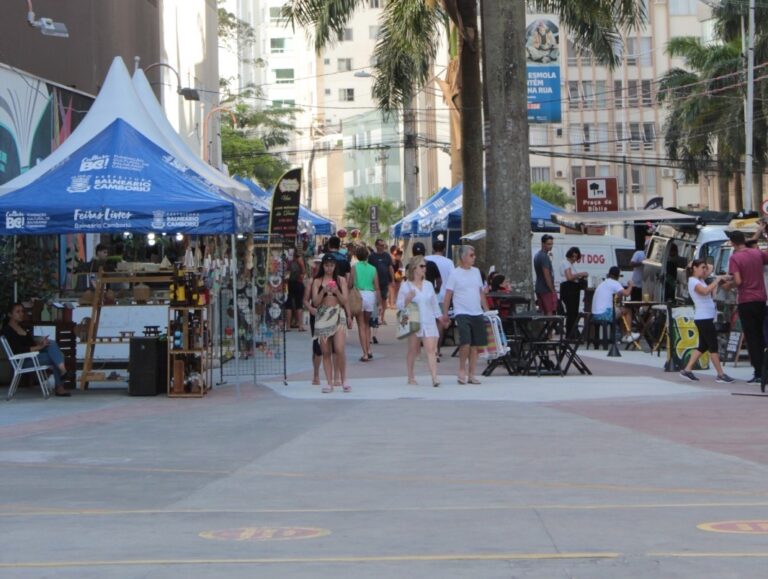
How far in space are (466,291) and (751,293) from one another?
378 cm

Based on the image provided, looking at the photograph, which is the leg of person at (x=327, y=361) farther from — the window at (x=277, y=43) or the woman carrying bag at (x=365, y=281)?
the window at (x=277, y=43)

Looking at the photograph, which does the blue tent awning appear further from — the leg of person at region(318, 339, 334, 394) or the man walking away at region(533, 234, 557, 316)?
the man walking away at region(533, 234, 557, 316)

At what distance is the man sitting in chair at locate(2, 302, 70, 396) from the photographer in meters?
17.7

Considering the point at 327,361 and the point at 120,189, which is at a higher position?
the point at 120,189

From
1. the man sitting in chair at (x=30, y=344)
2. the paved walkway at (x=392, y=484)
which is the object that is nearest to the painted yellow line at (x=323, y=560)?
the paved walkway at (x=392, y=484)

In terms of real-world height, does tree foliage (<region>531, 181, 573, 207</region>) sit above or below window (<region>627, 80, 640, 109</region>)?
below

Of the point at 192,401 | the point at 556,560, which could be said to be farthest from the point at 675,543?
the point at 192,401

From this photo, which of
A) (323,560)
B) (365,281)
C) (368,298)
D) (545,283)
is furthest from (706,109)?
(323,560)

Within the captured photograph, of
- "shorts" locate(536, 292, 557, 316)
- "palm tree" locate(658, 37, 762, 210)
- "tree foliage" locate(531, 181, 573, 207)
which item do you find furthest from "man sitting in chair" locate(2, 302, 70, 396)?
"tree foliage" locate(531, 181, 573, 207)

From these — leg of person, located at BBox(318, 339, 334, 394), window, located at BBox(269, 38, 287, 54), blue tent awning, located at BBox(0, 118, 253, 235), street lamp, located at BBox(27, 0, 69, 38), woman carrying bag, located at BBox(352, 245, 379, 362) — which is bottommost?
leg of person, located at BBox(318, 339, 334, 394)

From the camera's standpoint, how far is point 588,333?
2612 cm

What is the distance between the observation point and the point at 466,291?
18125mm

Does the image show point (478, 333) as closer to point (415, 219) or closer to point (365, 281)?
point (365, 281)

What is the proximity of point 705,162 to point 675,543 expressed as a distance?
58.9 meters
